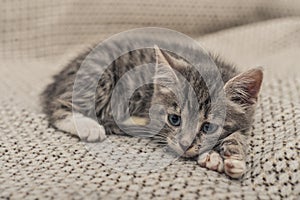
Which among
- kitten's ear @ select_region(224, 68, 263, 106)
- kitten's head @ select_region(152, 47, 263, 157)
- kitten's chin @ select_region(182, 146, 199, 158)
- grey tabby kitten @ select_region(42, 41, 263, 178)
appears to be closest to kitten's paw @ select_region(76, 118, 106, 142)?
grey tabby kitten @ select_region(42, 41, 263, 178)

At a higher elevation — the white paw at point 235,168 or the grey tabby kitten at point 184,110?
the grey tabby kitten at point 184,110

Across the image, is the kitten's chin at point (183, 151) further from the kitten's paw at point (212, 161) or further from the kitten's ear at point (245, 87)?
the kitten's ear at point (245, 87)

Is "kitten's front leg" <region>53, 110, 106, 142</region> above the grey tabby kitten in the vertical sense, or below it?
below

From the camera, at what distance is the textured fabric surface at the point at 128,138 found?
1.20m

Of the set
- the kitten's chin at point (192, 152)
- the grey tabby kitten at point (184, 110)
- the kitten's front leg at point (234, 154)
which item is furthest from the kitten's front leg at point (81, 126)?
the kitten's front leg at point (234, 154)

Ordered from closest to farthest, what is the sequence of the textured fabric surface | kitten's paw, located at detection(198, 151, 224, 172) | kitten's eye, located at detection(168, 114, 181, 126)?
the textured fabric surface → kitten's paw, located at detection(198, 151, 224, 172) → kitten's eye, located at detection(168, 114, 181, 126)

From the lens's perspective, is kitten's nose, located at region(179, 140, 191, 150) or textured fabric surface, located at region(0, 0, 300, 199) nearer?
textured fabric surface, located at region(0, 0, 300, 199)

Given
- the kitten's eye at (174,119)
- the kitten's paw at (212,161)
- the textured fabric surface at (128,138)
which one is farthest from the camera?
the kitten's eye at (174,119)

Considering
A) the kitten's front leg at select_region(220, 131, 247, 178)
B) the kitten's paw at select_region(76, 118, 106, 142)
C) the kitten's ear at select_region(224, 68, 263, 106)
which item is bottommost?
the kitten's paw at select_region(76, 118, 106, 142)

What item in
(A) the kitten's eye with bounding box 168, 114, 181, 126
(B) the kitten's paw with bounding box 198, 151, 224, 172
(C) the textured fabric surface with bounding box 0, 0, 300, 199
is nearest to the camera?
(C) the textured fabric surface with bounding box 0, 0, 300, 199

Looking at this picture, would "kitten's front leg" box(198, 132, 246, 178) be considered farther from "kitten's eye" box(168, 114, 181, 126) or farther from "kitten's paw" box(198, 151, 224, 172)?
"kitten's eye" box(168, 114, 181, 126)

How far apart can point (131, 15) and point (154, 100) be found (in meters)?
1.19

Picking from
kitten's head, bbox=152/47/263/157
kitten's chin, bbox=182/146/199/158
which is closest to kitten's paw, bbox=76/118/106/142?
kitten's head, bbox=152/47/263/157

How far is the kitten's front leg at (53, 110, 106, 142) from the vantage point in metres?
1.51
